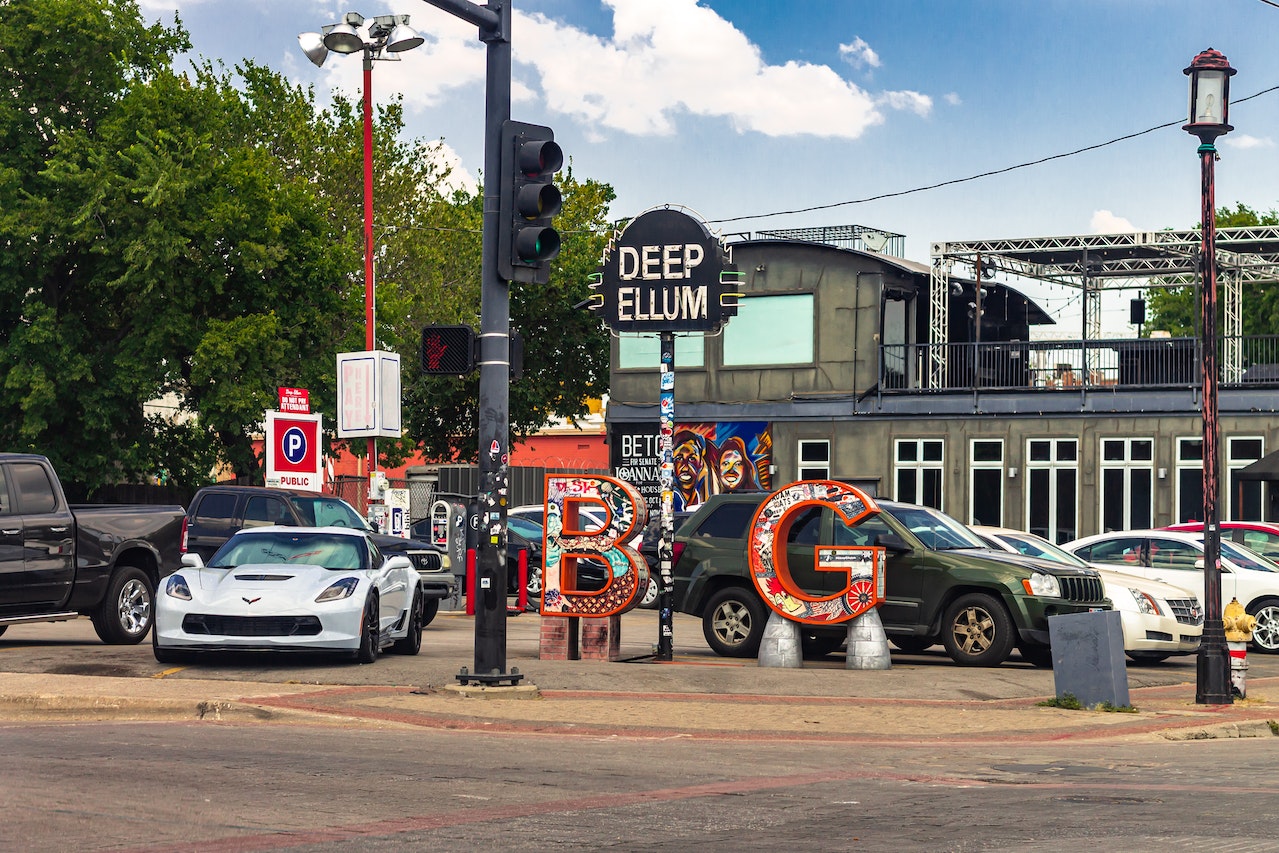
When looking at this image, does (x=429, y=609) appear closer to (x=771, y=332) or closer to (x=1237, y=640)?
(x=1237, y=640)

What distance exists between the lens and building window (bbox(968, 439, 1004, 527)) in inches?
1489

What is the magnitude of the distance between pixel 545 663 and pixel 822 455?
23.2m

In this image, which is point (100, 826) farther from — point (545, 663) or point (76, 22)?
point (76, 22)

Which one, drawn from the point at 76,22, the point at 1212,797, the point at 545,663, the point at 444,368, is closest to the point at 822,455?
the point at 76,22

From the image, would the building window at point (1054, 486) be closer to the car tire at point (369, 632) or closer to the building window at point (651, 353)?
the building window at point (651, 353)

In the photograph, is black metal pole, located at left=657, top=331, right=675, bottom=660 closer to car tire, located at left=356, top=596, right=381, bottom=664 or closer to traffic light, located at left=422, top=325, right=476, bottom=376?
car tire, located at left=356, top=596, right=381, bottom=664

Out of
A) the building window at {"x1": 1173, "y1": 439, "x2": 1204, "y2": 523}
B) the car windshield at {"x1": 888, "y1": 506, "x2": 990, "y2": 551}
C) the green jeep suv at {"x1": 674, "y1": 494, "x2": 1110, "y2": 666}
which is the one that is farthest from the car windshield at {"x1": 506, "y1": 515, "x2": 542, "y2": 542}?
the building window at {"x1": 1173, "y1": 439, "x2": 1204, "y2": 523}

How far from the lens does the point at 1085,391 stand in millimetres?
36844

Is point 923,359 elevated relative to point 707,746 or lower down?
elevated

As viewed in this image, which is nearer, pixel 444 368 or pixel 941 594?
pixel 444 368

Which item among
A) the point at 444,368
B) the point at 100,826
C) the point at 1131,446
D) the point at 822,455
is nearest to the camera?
the point at 100,826

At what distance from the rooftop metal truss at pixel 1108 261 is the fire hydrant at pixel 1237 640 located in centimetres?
2056

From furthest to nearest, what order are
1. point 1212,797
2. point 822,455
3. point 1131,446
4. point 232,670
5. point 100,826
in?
1. point 822,455
2. point 1131,446
3. point 232,670
4. point 1212,797
5. point 100,826

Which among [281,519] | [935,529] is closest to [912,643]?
[935,529]
